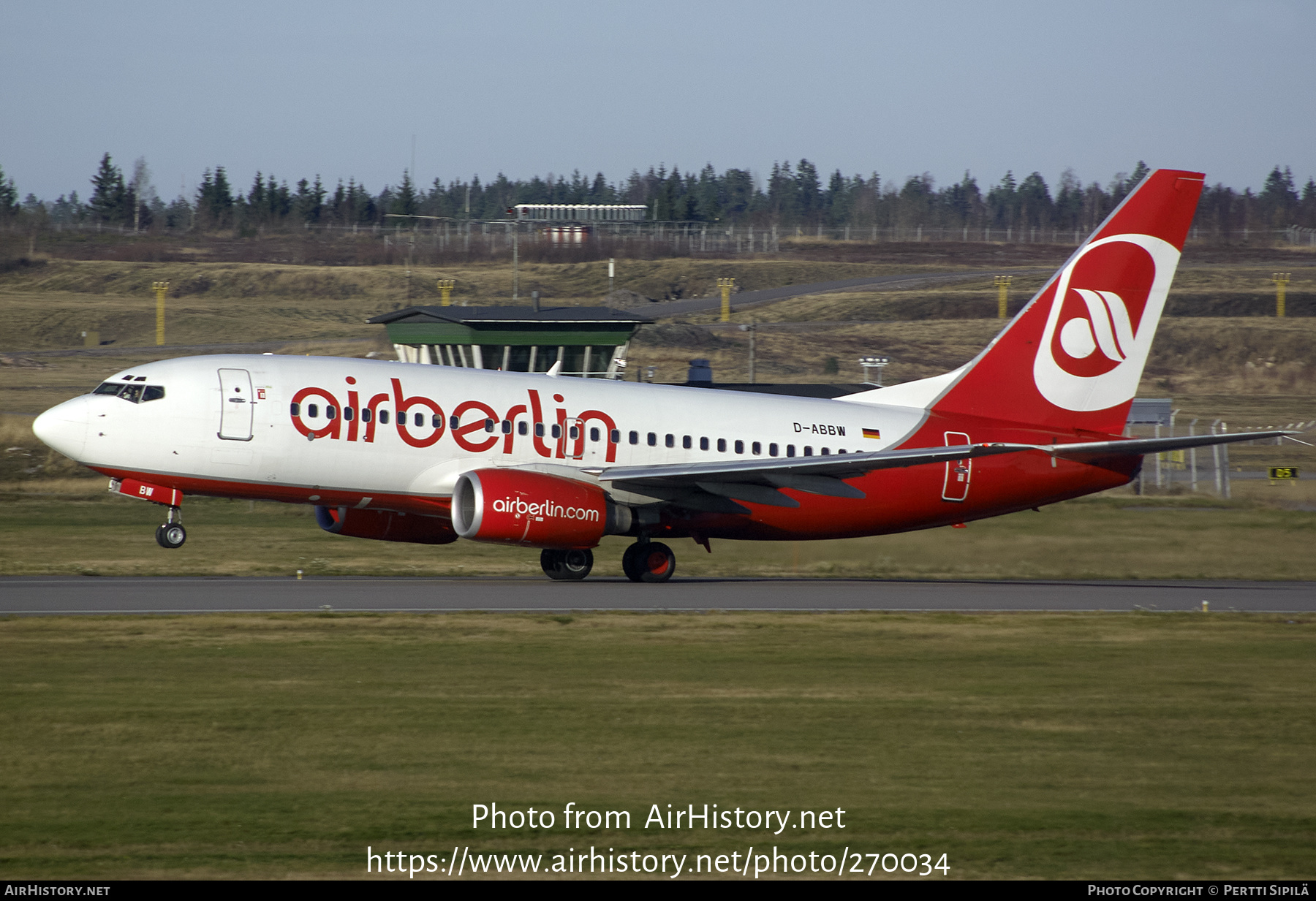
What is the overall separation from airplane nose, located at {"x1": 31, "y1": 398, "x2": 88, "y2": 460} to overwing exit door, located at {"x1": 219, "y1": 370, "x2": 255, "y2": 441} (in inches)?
92.7

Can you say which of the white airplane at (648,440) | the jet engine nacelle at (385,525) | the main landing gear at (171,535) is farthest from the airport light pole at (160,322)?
the main landing gear at (171,535)

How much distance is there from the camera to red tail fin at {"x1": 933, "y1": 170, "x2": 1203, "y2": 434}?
28781mm

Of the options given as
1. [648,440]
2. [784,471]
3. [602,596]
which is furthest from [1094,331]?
[602,596]

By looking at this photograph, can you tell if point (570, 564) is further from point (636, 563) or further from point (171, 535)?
point (171, 535)

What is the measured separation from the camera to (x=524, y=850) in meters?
10.2

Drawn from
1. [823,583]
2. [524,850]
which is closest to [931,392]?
[823,583]

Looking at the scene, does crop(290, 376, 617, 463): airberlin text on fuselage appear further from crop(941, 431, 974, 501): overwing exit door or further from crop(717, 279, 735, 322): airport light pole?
crop(717, 279, 735, 322): airport light pole

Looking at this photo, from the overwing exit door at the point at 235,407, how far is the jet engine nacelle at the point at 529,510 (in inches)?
152

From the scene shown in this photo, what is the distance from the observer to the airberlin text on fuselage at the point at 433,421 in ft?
83.3

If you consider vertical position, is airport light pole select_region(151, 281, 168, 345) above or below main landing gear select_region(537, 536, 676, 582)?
above

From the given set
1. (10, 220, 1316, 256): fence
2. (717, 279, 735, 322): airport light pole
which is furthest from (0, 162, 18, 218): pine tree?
(717, 279, 735, 322): airport light pole

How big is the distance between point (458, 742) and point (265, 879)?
410 cm

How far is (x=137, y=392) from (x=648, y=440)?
942 centimetres

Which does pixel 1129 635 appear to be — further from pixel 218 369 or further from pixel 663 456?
pixel 218 369
